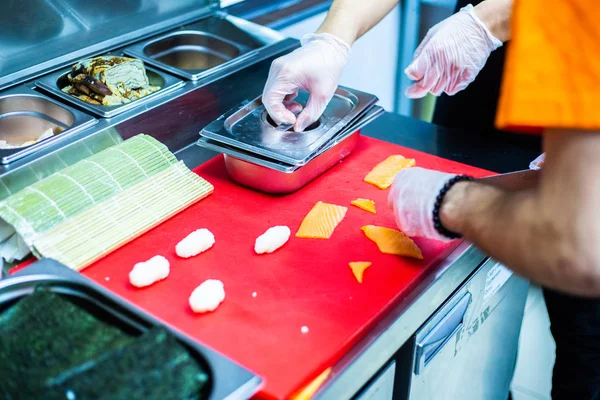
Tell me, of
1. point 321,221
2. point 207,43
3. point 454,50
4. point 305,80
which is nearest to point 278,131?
point 305,80

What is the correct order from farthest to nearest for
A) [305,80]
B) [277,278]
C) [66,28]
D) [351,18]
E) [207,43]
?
[207,43] → [66,28] → [351,18] → [305,80] → [277,278]

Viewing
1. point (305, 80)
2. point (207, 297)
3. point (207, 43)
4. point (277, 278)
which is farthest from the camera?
point (207, 43)

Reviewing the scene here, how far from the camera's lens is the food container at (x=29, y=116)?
4.81 feet

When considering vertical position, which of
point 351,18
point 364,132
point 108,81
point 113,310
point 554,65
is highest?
point 554,65

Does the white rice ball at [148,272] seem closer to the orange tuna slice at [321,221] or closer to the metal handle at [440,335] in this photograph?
the orange tuna slice at [321,221]

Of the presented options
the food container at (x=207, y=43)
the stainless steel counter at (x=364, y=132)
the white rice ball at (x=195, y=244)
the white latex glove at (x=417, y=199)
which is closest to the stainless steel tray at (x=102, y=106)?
the stainless steel counter at (x=364, y=132)

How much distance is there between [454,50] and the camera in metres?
1.46

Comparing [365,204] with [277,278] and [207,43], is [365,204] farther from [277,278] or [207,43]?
[207,43]

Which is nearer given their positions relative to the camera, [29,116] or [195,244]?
[195,244]

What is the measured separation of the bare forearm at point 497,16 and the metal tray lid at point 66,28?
0.90m

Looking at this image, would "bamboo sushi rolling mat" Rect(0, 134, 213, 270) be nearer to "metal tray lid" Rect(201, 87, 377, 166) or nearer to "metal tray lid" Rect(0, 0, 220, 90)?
"metal tray lid" Rect(201, 87, 377, 166)

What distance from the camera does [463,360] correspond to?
1.47 metres

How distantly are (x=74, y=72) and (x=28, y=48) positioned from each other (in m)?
0.15

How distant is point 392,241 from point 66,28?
3.49ft
